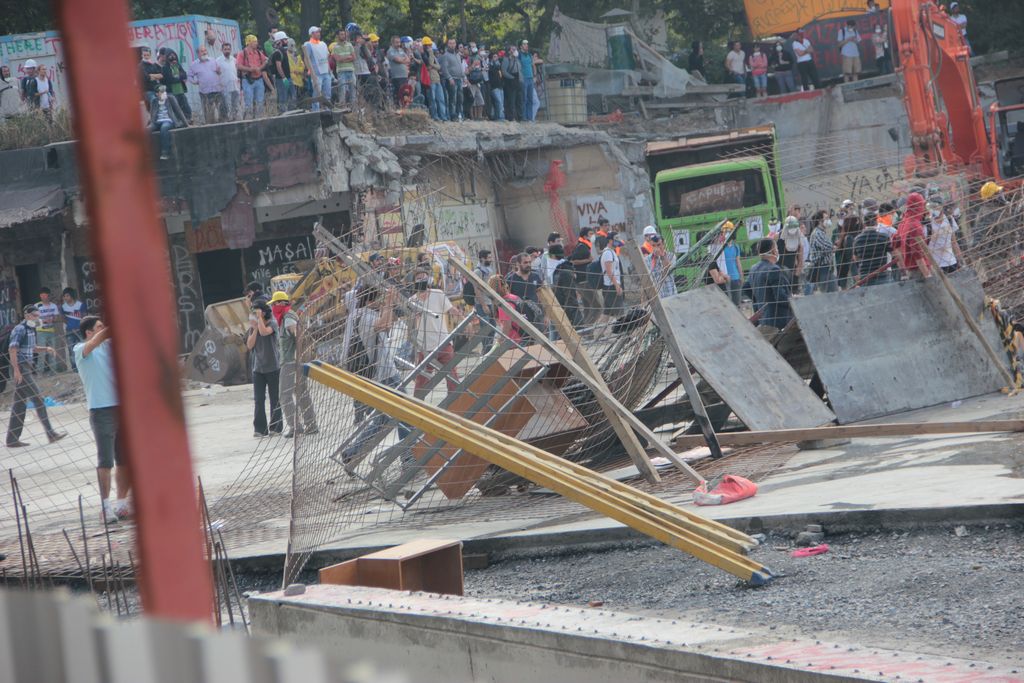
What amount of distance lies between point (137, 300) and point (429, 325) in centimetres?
833

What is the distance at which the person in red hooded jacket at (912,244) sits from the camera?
11.2 metres

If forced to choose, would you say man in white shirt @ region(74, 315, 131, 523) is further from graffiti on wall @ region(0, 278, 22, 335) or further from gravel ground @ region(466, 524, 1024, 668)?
graffiti on wall @ region(0, 278, 22, 335)

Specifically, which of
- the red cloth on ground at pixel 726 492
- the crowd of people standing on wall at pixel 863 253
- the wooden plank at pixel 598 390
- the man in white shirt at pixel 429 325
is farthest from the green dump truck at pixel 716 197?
→ the red cloth on ground at pixel 726 492

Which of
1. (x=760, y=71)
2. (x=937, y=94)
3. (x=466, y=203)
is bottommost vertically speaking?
(x=466, y=203)

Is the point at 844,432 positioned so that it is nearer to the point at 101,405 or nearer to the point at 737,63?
the point at 101,405

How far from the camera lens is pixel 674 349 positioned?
901 centimetres

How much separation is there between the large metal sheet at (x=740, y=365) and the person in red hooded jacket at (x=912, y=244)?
1977 millimetres

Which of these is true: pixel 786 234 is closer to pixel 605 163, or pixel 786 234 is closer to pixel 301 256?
pixel 301 256

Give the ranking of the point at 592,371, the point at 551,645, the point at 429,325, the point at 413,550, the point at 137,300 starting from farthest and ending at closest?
1. the point at 429,325
2. the point at 592,371
3. the point at 413,550
4. the point at 551,645
5. the point at 137,300

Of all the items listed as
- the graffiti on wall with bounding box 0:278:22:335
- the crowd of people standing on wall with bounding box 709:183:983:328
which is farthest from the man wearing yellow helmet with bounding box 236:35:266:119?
the crowd of people standing on wall with bounding box 709:183:983:328

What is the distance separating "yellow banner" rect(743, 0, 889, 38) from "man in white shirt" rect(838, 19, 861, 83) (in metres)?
2.83

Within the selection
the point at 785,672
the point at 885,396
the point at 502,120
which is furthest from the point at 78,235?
the point at 785,672

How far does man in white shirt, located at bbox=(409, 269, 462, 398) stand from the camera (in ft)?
29.3

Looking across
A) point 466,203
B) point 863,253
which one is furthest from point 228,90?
point 863,253
